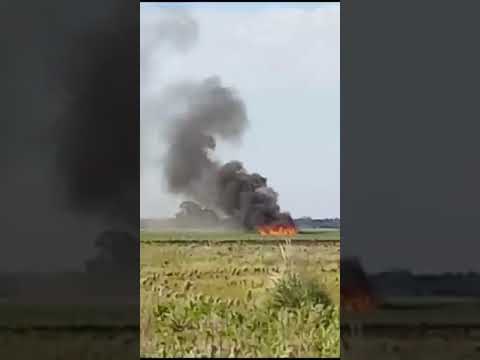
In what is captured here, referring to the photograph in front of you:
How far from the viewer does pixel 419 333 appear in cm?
380

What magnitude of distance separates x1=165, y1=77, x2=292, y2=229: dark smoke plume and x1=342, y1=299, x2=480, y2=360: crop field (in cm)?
254

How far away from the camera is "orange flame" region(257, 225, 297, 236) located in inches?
251

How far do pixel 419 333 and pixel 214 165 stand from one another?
288 cm

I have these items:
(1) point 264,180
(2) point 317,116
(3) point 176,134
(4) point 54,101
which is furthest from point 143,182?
(4) point 54,101

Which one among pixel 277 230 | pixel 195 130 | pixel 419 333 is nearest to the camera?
pixel 419 333

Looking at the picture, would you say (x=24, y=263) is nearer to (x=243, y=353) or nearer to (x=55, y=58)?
(x=55, y=58)

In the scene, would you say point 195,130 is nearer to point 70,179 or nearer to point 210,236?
point 210,236

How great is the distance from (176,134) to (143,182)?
44cm

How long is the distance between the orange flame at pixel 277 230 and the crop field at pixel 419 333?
2.59 m

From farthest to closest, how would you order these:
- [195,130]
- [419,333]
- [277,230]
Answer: [277,230] → [195,130] → [419,333]

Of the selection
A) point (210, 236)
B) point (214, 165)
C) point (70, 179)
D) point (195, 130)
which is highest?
point (195, 130)

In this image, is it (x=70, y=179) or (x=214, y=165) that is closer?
(x=70, y=179)

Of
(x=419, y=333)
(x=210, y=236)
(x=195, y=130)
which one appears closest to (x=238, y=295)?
(x=210, y=236)

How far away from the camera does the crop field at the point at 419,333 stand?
3.78 meters
